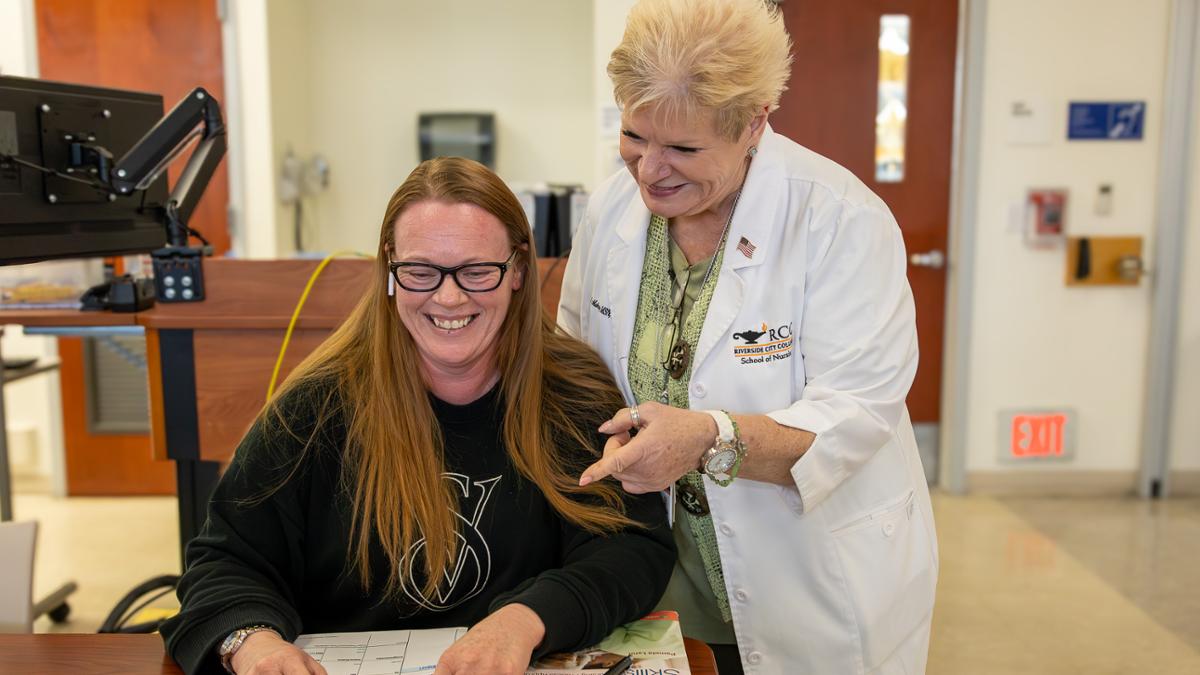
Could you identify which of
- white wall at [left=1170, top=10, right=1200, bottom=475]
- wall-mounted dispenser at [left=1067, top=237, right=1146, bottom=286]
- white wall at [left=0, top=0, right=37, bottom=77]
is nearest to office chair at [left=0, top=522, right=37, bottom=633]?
white wall at [left=0, top=0, right=37, bottom=77]

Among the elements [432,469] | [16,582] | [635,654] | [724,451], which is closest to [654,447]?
[724,451]

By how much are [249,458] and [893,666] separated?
3.29ft

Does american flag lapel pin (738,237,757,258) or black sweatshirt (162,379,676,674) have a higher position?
american flag lapel pin (738,237,757,258)

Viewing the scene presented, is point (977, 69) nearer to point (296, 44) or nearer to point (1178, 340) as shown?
point (1178, 340)

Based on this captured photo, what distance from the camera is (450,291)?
144 cm

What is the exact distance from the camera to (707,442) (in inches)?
51.1

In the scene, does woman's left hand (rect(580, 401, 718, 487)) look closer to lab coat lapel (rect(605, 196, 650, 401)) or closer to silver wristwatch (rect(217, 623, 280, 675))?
lab coat lapel (rect(605, 196, 650, 401))

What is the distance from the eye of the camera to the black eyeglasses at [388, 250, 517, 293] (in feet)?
4.72

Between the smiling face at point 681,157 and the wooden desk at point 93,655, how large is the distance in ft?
2.01

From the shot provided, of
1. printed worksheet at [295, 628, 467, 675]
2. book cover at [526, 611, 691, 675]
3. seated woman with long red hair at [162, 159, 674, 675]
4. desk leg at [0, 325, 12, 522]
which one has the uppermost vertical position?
seated woman with long red hair at [162, 159, 674, 675]

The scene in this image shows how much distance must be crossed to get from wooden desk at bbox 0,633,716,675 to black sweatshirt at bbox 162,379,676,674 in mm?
90

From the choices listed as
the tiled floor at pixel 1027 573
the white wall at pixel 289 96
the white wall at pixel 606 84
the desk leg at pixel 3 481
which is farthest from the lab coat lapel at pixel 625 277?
the white wall at pixel 289 96

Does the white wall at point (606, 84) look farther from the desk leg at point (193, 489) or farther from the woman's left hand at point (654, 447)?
the woman's left hand at point (654, 447)

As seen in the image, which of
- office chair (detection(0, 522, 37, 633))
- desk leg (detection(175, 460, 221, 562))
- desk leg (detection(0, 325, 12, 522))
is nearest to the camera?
office chair (detection(0, 522, 37, 633))
